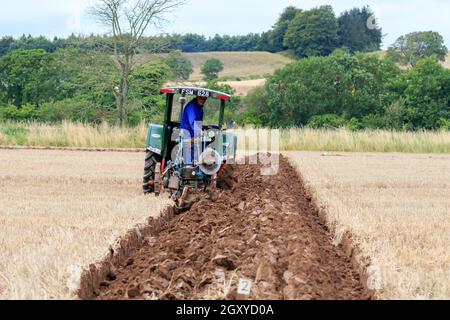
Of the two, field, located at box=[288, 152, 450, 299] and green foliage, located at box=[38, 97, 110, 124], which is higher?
field, located at box=[288, 152, 450, 299]

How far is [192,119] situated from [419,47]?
85.0 meters

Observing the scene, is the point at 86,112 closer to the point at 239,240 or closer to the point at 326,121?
the point at 326,121

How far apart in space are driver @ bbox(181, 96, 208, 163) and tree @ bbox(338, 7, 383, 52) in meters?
85.6

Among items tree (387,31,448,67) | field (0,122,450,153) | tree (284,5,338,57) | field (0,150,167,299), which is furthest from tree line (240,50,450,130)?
tree (284,5,338,57)

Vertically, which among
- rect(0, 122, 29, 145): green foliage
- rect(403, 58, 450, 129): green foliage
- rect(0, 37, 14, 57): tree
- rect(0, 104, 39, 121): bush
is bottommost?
rect(0, 104, 39, 121): bush

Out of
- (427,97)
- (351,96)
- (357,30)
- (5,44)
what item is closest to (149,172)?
(427,97)

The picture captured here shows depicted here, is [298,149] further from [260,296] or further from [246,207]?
[260,296]

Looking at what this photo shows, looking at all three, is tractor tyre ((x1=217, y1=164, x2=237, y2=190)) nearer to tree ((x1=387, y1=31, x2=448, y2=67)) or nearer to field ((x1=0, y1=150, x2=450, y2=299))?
field ((x1=0, y1=150, x2=450, y2=299))

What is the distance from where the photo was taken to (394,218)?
36.8 ft

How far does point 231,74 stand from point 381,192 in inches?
3235

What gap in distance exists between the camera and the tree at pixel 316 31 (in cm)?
9662

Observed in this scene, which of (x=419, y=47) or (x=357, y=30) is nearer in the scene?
(x=419, y=47)

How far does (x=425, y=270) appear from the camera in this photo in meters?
7.48

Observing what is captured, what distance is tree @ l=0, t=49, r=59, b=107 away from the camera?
194ft
